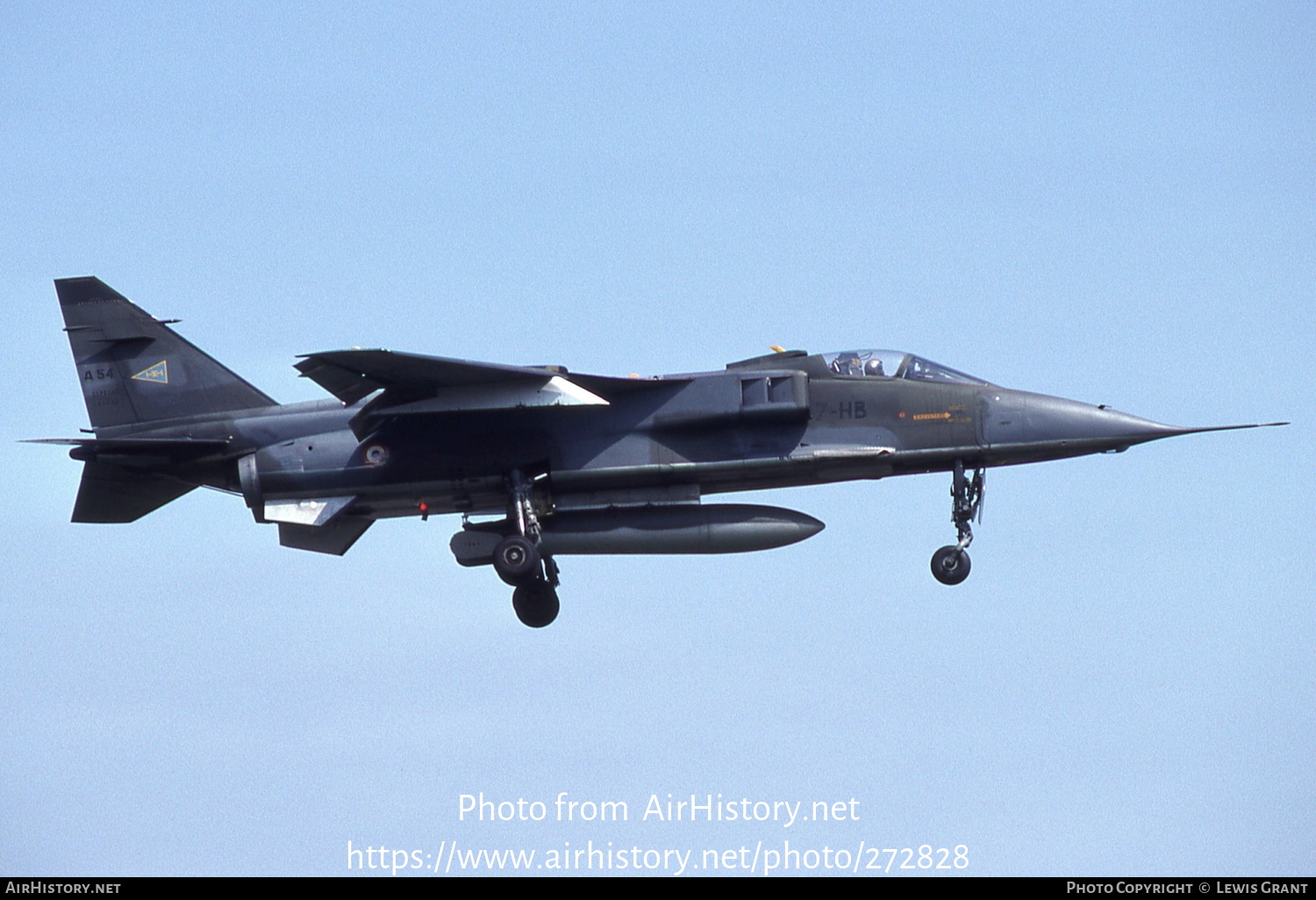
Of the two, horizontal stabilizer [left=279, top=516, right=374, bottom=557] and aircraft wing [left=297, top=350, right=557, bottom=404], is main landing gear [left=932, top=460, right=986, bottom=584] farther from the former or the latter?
horizontal stabilizer [left=279, top=516, right=374, bottom=557]

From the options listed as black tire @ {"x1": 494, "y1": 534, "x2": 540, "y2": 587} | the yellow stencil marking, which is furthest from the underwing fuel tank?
the yellow stencil marking

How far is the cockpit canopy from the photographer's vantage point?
81.3 feet

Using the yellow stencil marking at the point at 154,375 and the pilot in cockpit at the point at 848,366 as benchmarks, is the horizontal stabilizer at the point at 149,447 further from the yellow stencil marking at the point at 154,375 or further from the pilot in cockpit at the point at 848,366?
the pilot in cockpit at the point at 848,366

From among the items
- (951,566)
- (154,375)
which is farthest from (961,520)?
(154,375)

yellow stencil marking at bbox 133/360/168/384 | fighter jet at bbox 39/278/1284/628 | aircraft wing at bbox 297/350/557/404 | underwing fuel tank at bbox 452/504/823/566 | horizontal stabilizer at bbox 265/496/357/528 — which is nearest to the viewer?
aircraft wing at bbox 297/350/557/404

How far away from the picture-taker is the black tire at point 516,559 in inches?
974

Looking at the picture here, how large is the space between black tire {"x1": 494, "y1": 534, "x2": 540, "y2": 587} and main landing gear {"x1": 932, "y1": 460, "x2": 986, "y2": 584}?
17.8 ft

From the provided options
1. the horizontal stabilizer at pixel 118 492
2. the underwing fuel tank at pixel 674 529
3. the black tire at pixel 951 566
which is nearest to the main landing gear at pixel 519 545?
the underwing fuel tank at pixel 674 529

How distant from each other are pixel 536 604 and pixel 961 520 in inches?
247
